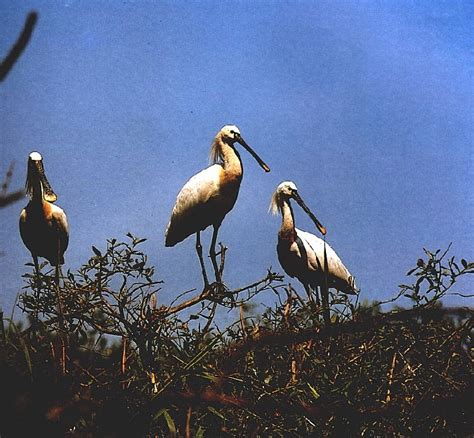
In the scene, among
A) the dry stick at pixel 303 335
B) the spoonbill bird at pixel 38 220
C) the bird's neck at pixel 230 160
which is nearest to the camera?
the dry stick at pixel 303 335

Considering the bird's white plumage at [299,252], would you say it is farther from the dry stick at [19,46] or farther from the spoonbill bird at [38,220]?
the dry stick at [19,46]

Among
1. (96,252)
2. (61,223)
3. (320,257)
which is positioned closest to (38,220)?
(61,223)

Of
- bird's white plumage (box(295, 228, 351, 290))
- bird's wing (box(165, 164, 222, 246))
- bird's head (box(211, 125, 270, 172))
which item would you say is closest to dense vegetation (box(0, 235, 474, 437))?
bird's wing (box(165, 164, 222, 246))

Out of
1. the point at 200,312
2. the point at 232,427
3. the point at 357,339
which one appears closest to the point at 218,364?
the point at 232,427

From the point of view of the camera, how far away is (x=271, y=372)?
88.2 inches

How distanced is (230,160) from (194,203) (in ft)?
2.18

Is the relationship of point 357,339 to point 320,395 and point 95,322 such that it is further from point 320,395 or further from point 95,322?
point 95,322

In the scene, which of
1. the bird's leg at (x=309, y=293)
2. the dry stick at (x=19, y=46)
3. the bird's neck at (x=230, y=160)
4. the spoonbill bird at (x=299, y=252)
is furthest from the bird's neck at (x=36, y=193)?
the dry stick at (x=19, y=46)

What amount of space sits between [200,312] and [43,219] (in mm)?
5784

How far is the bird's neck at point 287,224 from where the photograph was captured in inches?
357

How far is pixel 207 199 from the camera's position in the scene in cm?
713

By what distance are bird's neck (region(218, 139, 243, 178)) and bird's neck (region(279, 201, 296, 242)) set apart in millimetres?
1665

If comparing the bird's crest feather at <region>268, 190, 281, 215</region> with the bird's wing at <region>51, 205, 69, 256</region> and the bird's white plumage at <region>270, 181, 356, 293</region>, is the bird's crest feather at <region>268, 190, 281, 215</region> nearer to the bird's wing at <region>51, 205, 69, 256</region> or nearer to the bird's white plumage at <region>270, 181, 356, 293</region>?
the bird's white plumage at <region>270, 181, 356, 293</region>

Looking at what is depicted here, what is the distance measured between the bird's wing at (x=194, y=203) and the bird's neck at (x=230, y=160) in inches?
3.6
